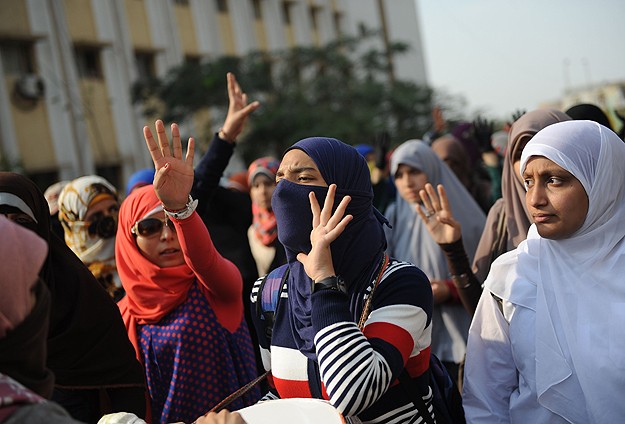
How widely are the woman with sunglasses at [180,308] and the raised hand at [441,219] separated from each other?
2.95 feet

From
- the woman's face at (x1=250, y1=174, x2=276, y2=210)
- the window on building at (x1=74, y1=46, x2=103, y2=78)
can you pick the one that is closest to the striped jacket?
the woman's face at (x1=250, y1=174, x2=276, y2=210)

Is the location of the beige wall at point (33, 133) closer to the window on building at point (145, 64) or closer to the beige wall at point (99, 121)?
the beige wall at point (99, 121)

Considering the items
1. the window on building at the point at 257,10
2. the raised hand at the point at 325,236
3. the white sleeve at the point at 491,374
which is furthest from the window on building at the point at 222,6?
the raised hand at the point at 325,236

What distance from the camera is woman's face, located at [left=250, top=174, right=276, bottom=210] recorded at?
468 cm

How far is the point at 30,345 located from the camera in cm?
142

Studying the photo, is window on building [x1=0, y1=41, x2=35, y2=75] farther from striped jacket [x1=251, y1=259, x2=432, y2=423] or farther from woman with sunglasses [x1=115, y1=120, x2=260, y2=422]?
striped jacket [x1=251, y1=259, x2=432, y2=423]

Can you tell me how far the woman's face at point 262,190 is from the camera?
4.68m

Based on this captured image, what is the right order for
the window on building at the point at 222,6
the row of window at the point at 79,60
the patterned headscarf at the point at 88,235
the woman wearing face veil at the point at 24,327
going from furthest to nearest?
1. the window on building at the point at 222,6
2. the row of window at the point at 79,60
3. the patterned headscarf at the point at 88,235
4. the woman wearing face veil at the point at 24,327

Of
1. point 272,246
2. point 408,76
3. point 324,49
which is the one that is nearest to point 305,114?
point 324,49

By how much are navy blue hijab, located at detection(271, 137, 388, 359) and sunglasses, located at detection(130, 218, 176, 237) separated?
0.87 meters

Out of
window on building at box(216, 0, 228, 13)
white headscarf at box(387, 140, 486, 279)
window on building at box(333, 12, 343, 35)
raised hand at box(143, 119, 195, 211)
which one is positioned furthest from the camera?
window on building at box(333, 12, 343, 35)

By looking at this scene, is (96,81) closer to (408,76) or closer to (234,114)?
(234,114)

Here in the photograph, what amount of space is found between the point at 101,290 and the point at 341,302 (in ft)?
3.31

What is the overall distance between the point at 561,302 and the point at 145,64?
18.8 metres
